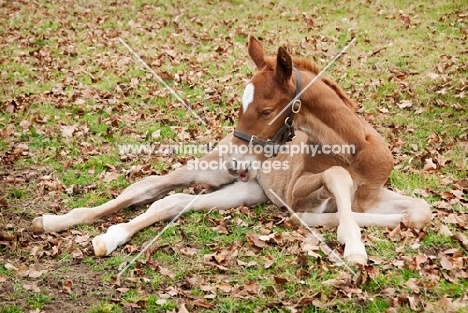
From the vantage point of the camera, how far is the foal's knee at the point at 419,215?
216 inches

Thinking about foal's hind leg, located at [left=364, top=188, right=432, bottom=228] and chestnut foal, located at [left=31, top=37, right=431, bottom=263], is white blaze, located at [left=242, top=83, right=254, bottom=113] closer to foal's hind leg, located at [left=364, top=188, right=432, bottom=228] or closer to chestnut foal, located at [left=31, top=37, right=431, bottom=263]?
chestnut foal, located at [left=31, top=37, right=431, bottom=263]

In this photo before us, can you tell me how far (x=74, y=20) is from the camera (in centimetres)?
1633

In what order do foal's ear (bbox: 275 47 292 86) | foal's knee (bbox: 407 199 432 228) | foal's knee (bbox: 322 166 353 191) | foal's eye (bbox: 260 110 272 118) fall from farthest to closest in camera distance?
foal's knee (bbox: 407 199 432 228) → foal's knee (bbox: 322 166 353 191) → foal's eye (bbox: 260 110 272 118) → foal's ear (bbox: 275 47 292 86)

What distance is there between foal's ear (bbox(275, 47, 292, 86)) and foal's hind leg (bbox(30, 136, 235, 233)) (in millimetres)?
1903

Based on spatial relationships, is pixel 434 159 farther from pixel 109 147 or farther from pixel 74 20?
pixel 74 20

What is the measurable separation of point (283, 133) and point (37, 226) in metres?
2.89

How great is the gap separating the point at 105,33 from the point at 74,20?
6.21 ft

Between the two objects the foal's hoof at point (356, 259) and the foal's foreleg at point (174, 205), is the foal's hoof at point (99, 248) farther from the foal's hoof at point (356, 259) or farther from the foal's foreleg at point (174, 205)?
the foal's hoof at point (356, 259)

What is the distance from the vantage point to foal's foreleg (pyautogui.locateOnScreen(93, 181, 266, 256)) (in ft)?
18.6

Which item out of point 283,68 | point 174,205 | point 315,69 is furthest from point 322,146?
point 174,205

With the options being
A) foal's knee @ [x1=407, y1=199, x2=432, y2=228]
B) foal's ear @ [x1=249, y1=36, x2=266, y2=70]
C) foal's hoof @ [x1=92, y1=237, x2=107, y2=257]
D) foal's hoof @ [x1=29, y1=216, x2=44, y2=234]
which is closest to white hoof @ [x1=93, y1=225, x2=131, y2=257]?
foal's hoof @ [x1=92, y1=237, x2=107, y2=257]

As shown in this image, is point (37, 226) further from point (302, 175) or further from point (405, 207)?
point (405, 207)

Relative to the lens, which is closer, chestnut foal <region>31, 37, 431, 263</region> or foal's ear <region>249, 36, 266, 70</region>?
chestnut foal <region>31, 37, 431, 263</region>

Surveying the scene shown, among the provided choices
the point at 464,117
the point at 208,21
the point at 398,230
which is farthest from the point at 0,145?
the point at 208,21
